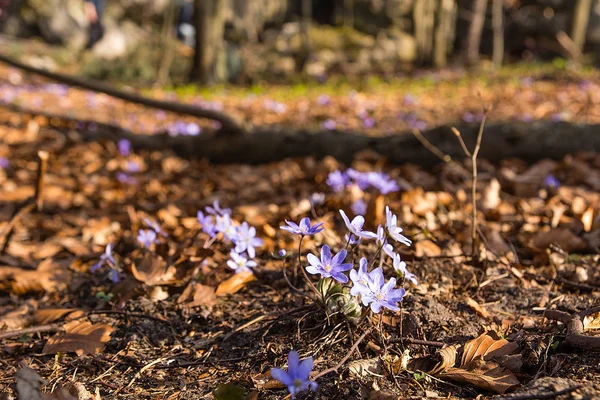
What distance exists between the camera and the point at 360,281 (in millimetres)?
1354

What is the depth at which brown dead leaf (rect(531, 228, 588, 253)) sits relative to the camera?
2305 mm

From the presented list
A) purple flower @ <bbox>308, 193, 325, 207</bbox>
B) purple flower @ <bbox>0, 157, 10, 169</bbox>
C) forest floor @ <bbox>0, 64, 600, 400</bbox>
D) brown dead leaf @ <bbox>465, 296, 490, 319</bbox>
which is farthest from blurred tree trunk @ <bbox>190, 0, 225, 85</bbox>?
brown dead leaf @ <bbox>465, 296, 490, 319</bbox>

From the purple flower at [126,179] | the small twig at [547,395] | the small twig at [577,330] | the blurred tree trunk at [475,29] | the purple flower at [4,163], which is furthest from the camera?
the blurred tree trunk at [475,29]

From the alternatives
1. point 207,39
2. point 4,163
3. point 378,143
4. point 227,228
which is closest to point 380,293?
point 227,228

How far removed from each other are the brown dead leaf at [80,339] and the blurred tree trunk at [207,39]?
37.1 ft

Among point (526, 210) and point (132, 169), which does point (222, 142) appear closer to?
point (132, 169)

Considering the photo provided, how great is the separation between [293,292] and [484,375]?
79 centimetres

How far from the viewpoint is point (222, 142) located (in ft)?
15.3

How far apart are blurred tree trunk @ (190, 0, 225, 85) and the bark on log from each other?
25.2 ft

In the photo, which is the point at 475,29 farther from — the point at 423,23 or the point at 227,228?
the point at 227,228

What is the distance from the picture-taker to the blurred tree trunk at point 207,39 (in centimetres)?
1200

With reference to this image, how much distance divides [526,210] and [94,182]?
3113mm

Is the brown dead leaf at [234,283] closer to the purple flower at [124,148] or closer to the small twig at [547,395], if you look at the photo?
the small twig at [547,395]

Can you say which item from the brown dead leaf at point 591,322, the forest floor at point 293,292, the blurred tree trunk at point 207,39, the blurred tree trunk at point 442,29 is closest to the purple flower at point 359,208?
the forest floor at point 293,292
